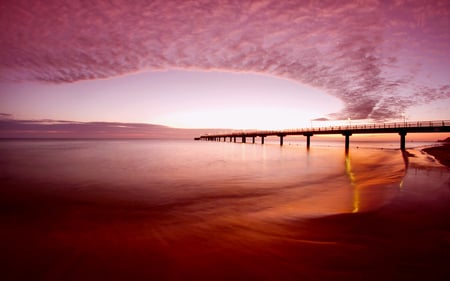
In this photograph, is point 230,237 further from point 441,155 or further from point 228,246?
point 441,155

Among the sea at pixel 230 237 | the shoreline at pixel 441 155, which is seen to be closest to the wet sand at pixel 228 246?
the sea at pixel 230 237

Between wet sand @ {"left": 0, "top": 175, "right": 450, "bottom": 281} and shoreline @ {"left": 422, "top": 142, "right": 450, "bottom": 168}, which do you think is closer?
Result: wet sand @ {"left": 0, "top": 175, "right": 450, "bottom": 281}

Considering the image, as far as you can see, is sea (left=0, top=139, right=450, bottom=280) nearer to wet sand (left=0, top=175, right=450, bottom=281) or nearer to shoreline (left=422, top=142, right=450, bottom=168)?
wet sand (left=0, top=175, right=450, bottom=281)

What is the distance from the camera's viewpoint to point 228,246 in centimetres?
446

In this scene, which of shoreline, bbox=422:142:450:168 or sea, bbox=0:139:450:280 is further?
shoreline, bbox=422:142:450:168

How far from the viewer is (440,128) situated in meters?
32.0

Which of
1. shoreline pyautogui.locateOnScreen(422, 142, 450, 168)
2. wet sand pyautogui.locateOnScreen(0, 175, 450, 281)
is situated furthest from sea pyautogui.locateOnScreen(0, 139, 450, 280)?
shoreline pyautogui.locateOnScreen(422, 142, 450, 168)

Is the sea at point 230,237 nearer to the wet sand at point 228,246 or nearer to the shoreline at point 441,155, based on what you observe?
the wet sand at point 228,246

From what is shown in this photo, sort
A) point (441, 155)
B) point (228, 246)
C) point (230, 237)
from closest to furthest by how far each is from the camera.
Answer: point (228, 246)
point (230, 237)
point (441, 155)

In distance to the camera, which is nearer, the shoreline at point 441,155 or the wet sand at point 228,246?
the wet sand at point 228,246

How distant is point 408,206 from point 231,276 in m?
5.81

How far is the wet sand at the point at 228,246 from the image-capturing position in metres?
3.50

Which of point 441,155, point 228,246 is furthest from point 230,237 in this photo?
point 441,155

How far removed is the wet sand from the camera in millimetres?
3496
